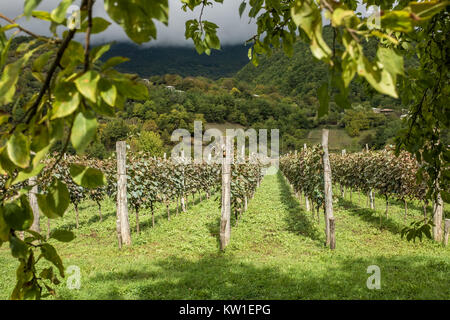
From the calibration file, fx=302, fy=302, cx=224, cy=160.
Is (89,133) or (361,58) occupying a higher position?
(361,58)

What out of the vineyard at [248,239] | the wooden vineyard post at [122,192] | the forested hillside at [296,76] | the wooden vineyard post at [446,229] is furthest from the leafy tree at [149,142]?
the wooden vineyard post at [446,229]

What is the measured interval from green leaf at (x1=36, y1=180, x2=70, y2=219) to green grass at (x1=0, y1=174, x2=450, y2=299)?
4399 millimetres

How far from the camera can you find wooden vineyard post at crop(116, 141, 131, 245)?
8086 millimetres

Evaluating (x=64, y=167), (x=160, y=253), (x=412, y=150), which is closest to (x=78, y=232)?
(x=64, y=167)

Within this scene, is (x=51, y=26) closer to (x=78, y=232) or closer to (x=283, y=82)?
(x=78, y=232)

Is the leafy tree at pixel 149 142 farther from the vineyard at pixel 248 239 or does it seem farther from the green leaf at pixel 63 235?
the green leaf at pixel 63 235

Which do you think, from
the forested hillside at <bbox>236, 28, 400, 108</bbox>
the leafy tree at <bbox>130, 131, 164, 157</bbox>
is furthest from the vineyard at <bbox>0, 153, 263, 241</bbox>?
the forested hillside at <bbox>236, 28, 400, 108</bbox>

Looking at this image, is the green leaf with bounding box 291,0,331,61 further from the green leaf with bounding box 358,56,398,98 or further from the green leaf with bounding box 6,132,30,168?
the green leaf with bounding box 6,132,30,168

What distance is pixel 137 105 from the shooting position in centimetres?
7669

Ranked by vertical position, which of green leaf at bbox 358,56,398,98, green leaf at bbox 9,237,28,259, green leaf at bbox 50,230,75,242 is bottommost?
green leaf at bbox 50,230,75,242

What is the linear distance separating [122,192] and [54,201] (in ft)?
25.5

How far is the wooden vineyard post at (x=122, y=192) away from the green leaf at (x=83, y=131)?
7.94m

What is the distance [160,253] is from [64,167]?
7.46 metres

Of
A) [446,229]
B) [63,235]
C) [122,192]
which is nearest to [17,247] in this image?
[63,235]
